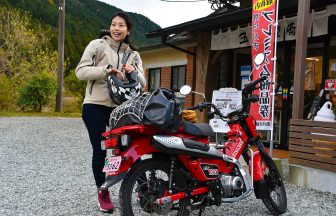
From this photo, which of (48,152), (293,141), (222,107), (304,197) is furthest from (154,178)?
(48,152)

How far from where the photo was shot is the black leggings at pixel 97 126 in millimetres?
3850

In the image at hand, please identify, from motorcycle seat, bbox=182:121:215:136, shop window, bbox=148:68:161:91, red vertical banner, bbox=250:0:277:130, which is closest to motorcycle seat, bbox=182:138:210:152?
motorcycle seat, bbox=182:121:215:136

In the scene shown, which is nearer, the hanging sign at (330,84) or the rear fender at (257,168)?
the rear fender at (257,168)

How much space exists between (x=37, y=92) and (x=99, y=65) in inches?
615

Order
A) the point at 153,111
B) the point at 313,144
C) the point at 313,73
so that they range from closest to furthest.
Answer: the point at 153,111 → the point at 313,144 → the point at 313,73

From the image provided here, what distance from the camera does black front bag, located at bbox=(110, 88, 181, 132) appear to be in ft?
10.3

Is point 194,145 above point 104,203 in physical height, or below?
above

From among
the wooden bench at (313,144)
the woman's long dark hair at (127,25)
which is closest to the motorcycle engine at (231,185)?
the woman's long dark hair at (127,25)

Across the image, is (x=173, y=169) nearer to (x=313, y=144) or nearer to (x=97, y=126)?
(x=97, y=126)

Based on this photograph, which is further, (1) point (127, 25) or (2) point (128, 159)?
(1) point (127, 25)

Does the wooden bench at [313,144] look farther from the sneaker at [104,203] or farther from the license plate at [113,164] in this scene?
the license plate at [113,164]

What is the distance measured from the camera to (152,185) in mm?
3293

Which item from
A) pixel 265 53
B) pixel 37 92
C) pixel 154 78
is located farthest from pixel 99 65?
pixel 37 92

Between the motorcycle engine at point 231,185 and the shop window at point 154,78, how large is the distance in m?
9.86
